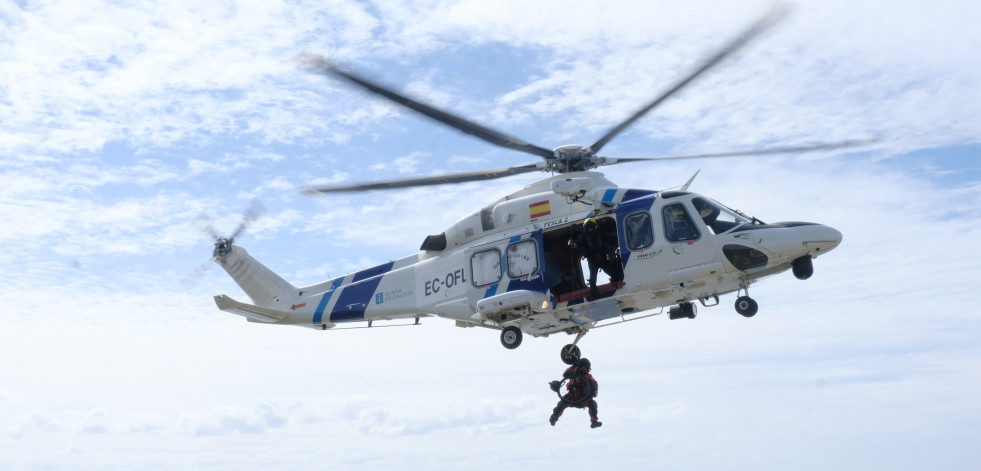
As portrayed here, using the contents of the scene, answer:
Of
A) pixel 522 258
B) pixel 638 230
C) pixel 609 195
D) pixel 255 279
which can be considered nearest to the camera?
pixel 638 230

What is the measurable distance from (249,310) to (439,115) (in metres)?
7.76

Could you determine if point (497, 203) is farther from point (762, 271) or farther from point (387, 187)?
point (762, 271)

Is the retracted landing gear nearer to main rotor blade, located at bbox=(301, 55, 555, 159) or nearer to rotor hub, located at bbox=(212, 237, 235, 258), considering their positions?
main rotor blade, located at bbox=(301, 55, 555, 159)

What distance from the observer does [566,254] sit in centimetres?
1912

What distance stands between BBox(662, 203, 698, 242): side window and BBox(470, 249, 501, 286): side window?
349 centimetres

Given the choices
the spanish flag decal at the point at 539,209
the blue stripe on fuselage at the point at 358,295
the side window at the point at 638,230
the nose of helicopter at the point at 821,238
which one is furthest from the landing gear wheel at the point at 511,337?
the nose of helicopter at the point at 821,238

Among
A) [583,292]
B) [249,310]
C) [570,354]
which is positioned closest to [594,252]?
[583,292]

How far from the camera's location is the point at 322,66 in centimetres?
1541

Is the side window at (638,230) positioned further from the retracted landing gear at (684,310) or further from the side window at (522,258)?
the side window at (522,258)

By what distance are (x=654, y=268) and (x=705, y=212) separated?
4.48 feet

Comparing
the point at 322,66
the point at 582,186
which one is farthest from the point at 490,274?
the point at 322,66

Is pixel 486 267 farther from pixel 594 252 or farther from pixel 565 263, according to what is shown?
Result: pixel 594 252

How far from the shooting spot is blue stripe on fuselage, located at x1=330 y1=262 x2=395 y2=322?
2125 cm

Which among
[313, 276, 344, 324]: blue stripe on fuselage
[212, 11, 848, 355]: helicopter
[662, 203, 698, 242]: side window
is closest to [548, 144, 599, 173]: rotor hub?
[212, 11, 848, 355]: helicopter
